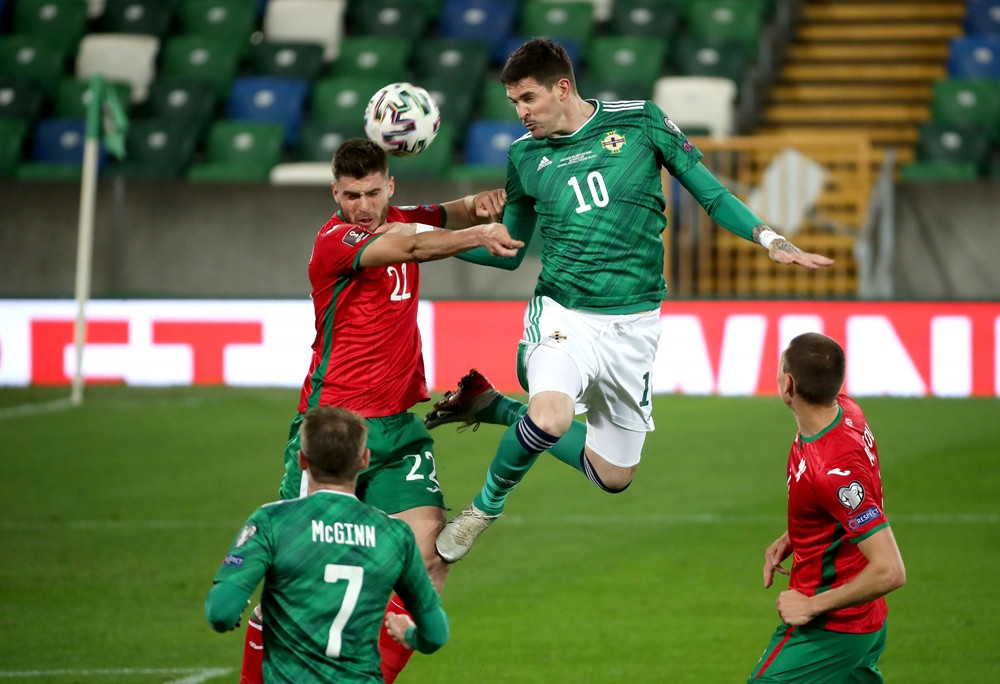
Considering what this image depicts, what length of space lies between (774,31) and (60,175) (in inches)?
363

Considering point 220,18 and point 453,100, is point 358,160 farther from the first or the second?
point 220,18

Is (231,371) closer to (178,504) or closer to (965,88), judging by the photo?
(178,504)

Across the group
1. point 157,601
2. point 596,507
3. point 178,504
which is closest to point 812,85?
point 596,507

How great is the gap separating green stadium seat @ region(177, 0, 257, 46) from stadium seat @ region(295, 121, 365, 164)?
2.61 m

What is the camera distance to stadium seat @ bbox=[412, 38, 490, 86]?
1805 cm

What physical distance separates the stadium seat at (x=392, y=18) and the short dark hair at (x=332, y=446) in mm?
15518

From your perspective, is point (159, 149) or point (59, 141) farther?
point (59, 141)

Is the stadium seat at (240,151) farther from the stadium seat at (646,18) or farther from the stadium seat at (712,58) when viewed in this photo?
the stadium seat at (712,58)

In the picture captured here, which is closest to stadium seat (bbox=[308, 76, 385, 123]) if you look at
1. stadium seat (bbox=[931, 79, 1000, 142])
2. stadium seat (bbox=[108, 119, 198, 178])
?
stadium seat (bbox=[108, 119, 198, 178])

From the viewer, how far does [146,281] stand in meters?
15.7

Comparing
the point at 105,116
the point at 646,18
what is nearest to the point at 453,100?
the point at 646,18

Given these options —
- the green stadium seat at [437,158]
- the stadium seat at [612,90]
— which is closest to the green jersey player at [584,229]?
the green stadium seat at [437,158]

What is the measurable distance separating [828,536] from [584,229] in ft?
6.83

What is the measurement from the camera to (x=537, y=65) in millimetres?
6047
